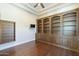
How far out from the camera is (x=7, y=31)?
2.03 meters

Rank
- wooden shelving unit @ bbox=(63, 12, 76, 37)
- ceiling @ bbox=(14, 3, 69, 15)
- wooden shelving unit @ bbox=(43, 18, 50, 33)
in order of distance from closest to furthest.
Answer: wooden shelving unit @ bbox=(63, 12, 76, 37) < ceiling @ bbox=(14, 3, 69, 15) < wooden shelving unit @ bbox=(43, 18, 50, 33)

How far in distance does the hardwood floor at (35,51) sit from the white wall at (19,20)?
0.38 ft

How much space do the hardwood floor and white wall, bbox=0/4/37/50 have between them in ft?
0.38

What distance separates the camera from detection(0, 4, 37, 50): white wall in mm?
1987

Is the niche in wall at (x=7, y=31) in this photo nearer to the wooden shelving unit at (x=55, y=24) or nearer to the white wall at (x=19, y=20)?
the white wall at (x=19, y=20)

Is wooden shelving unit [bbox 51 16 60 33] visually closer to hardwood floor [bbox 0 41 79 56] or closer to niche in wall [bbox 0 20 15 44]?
hardwood floor [bbox 0 41 79 56]

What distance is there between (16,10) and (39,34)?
0.76 m

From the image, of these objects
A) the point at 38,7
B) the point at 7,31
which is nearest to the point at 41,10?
the point at 38,7

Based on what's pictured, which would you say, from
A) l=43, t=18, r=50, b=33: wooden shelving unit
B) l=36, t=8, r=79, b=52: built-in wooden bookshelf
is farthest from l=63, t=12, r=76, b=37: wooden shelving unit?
l=43, t=18, r=50, b=33: wooden shelving unit

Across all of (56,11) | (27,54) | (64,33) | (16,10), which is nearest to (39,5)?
(56,11)

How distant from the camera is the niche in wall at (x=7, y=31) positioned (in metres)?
1.97

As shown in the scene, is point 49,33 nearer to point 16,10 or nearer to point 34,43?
point 34,43

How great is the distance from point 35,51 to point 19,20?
806mm

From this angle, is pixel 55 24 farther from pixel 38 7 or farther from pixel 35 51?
pixel 35 51
